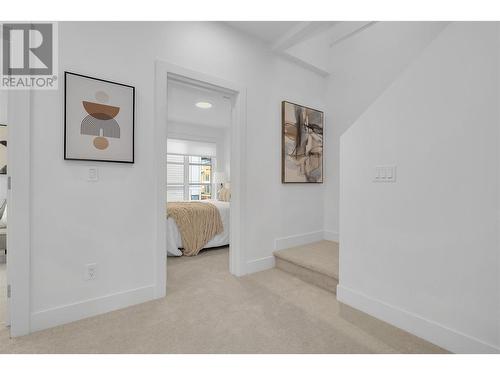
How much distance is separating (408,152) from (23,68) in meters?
2.64

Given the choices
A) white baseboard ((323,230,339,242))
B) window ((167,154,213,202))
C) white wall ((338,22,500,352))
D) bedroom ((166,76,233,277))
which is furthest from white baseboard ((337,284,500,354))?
window ((167,154,213,202))

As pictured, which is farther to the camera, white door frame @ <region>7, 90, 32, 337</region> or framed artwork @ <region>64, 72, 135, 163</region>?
framed artwork @ <region>64, 72, 135, 163</region>

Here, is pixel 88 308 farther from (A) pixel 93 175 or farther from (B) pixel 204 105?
(B) pixel 204 105

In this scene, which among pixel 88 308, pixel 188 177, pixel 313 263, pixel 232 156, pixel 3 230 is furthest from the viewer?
pixel 188 177

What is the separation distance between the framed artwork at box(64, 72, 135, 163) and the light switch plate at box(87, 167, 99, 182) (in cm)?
8

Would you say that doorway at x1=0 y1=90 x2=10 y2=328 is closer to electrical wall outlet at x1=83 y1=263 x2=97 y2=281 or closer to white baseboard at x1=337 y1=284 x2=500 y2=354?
electrical wall outlet at x1=83 y1=263 x2=97 y2=281

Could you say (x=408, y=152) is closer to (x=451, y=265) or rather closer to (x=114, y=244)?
(x=451, y=265)

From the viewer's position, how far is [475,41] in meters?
1.41

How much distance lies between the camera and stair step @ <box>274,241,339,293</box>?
2.36 m

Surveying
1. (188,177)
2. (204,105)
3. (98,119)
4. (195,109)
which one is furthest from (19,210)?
(188,177)

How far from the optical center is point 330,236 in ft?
11.6

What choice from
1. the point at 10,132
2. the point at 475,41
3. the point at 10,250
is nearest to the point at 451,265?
the point at 475,41

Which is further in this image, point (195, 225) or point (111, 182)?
point (195, 225)

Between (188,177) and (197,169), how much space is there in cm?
36
